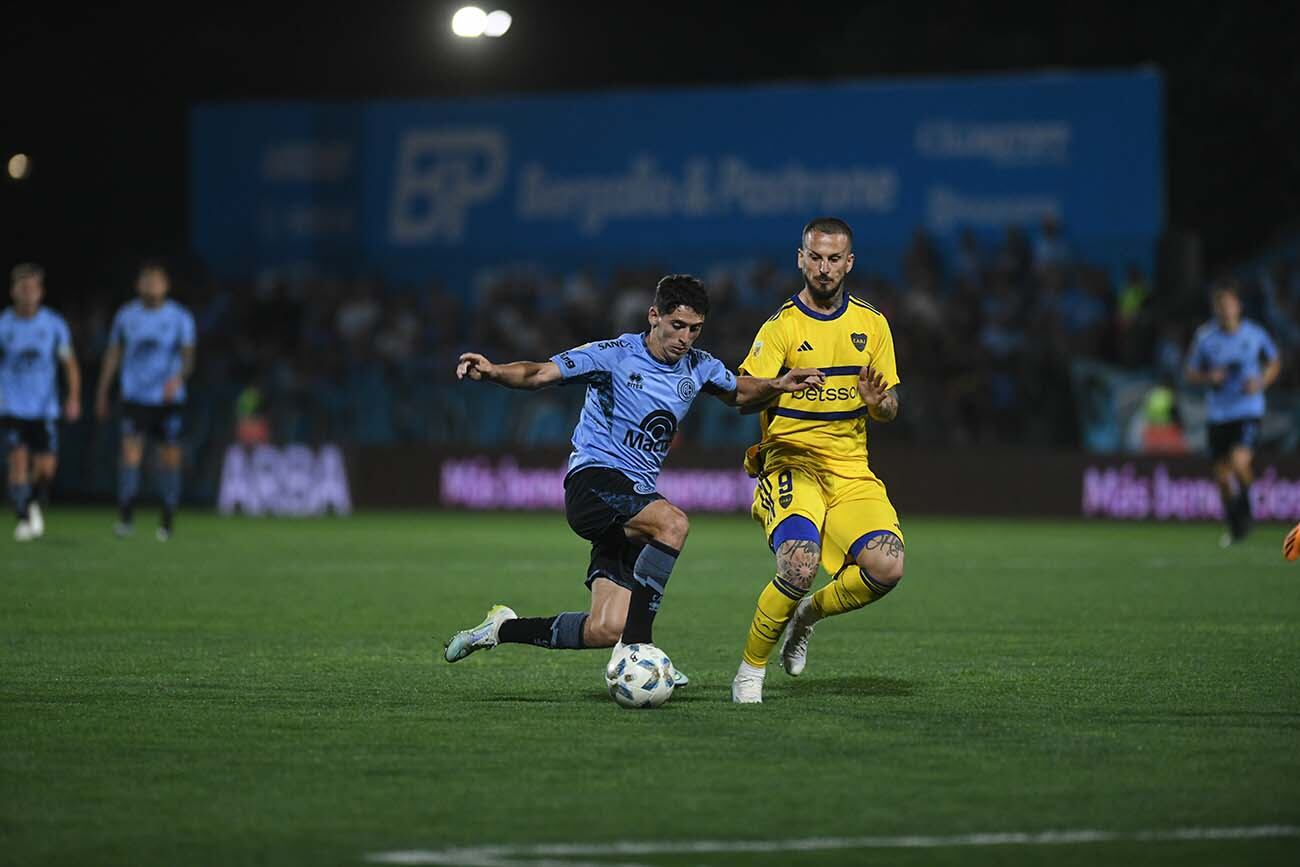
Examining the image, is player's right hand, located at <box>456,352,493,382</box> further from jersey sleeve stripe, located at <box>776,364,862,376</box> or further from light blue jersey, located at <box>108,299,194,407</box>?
light blue jersey, located at <box>108,299,194,407</box>

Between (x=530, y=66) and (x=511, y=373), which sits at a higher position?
(x=530, y=66)

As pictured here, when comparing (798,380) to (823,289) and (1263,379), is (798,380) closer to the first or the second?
(823,289)

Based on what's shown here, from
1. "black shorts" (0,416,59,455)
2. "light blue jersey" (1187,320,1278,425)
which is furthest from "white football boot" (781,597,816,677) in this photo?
"black shorts" (0,416,59,455)

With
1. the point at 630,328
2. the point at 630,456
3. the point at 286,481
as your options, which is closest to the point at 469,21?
the point at 630,328

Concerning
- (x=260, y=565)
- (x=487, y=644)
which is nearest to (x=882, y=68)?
(x=260, y=565)

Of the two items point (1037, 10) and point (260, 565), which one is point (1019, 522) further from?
point (1037, 10)

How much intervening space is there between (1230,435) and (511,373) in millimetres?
12216

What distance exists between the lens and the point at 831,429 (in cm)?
962

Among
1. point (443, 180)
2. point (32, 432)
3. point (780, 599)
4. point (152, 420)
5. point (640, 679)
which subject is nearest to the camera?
point (640, 679)

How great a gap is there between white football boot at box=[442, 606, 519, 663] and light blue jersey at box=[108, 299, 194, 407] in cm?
1067

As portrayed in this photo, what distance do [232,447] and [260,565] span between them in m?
9.20

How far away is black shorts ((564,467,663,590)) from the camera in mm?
9211

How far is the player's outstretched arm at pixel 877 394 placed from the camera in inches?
366

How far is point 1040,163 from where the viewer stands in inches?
1055
